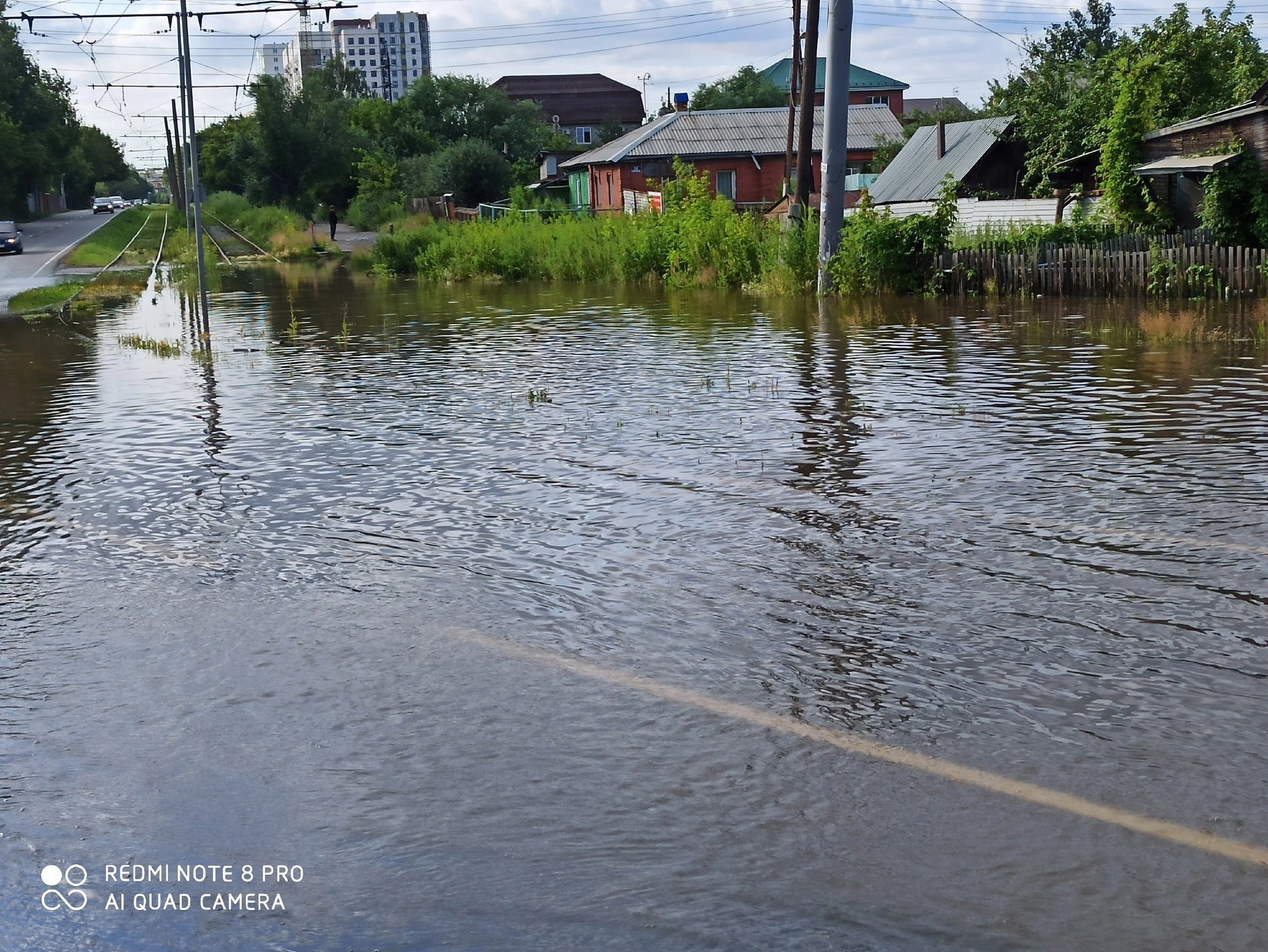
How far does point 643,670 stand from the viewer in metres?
6.40

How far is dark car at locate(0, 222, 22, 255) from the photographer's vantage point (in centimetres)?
5575

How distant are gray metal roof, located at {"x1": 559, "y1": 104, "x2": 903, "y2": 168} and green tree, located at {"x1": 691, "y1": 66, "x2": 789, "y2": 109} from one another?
37.4 meters

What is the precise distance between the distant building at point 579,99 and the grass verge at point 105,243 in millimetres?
49558

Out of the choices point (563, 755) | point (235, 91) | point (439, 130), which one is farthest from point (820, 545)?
point (439, 130)

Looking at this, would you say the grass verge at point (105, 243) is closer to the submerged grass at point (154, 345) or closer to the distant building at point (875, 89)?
the submerged grass at point (154, 345)

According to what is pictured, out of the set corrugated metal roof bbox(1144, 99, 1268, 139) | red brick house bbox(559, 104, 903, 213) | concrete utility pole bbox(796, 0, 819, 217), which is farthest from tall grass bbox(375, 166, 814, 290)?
red brick house bbox(559, 104, 903, 213)

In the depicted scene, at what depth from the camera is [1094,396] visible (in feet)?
45.7

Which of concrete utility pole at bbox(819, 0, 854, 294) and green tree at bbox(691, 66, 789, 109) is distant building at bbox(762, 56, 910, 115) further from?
concrete utility pole at bbox(819, 0, 854, 294)

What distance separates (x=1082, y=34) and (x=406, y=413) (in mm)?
101651

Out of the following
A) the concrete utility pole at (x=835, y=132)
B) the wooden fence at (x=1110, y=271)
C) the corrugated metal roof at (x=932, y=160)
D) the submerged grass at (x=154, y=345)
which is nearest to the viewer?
the submerged grass at (x=154, y=345)

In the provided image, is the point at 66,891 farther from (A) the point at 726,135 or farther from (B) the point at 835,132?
(A) the point at 726,135

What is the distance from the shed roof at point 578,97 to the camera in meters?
138

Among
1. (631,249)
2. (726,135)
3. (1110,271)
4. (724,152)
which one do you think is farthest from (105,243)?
(1110,271)

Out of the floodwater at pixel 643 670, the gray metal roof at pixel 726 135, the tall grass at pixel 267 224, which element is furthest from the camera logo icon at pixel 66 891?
the gray metal roof at pixel 726 135
